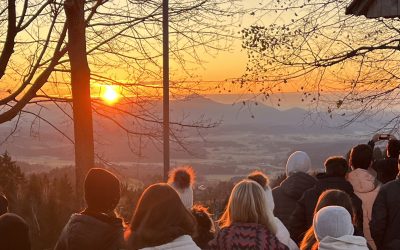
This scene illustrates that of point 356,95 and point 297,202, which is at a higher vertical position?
point 356,95

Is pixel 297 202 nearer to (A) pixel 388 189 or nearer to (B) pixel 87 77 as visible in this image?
(A) pixel 388 189

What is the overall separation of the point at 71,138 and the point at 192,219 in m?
12.5

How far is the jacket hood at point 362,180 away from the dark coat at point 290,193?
384 mm

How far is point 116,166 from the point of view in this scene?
17797mm

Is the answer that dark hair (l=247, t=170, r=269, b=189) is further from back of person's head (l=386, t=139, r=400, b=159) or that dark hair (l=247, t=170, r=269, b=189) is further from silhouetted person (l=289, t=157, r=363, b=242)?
back of person's head (l=386, t=139, r=400, b=159)

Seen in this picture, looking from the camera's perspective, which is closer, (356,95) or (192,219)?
(192,219)

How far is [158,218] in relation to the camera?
4914mm

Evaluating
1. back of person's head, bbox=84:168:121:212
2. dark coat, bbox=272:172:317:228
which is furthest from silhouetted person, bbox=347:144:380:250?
back of person's head, bbox=84:168:121:212

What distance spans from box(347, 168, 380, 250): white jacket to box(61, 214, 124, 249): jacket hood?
3.07 meters

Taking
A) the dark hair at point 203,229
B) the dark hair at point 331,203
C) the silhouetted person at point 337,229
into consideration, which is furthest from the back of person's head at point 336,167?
the silhouetted person at point 337,229

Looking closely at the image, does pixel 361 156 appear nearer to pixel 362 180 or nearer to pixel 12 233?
pixel 362 180

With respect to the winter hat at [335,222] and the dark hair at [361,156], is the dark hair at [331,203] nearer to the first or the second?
the winter hat at [335,222]

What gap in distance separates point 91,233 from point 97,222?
0.28ft

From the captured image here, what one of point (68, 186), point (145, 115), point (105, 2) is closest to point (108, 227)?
point (68, 186)
